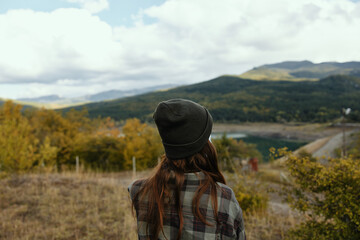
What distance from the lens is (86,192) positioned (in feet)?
21.4

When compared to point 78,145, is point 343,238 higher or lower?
higher

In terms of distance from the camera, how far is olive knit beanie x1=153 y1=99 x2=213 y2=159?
3.83 ft

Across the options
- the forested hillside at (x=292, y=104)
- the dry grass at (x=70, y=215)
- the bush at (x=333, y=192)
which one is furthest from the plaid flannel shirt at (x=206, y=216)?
the forested hillside at (x=292, y=104)

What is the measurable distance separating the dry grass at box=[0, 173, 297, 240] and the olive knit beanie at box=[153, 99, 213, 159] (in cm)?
320

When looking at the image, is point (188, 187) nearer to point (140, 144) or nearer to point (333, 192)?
point (333, 192)

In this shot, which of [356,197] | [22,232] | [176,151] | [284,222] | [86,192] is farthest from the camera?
[86,192]

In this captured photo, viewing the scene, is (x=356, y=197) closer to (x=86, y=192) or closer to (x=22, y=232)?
(x=22, y=232)

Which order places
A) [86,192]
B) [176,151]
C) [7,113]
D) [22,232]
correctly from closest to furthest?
[176,151] → [22,232] → [86,192] → [7,113]

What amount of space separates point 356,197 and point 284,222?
8.76 feet

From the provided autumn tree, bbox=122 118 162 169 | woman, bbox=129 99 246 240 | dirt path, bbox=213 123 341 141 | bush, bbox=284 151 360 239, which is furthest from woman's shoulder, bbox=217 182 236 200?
dirt path, bbox=213 123 341 141

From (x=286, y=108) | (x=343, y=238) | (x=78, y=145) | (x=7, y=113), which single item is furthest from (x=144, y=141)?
(x=286, y=108)

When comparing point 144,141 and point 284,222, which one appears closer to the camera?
point 284,222

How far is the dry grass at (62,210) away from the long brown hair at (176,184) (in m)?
2.92

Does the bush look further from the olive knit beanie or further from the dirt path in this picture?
the dirt path
